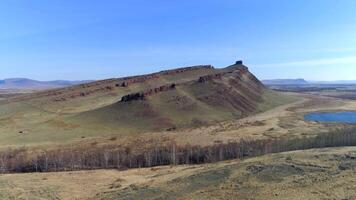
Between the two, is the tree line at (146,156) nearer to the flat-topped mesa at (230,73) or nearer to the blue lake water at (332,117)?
the blue lake water at (332,117)

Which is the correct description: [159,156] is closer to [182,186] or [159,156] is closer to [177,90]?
[182,186]

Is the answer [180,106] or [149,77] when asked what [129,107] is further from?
[149,77]

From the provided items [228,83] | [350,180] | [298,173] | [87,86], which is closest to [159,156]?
[298,173]

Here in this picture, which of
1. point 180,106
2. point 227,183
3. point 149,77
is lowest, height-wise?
point 227,183

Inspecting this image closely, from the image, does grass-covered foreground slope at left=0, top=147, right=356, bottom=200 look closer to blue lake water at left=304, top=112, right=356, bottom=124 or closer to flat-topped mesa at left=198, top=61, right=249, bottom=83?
blue lake water at left=304, top=112, right=356, bottom=124

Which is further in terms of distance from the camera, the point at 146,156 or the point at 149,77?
the point at 149,77

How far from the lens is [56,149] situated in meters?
75.8

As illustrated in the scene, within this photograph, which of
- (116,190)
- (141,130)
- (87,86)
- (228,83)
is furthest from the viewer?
(87,86)

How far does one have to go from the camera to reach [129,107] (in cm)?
11050

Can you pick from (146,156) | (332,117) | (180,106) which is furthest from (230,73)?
(146,156)

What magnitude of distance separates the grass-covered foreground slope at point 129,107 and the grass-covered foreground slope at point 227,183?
107ft

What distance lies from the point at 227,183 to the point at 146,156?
25.1m

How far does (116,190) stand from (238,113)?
77074 mm

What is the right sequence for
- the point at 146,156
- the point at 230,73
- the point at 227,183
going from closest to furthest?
1. the point at 227,183
2. the point at 146,156
3. the point at 230,73
